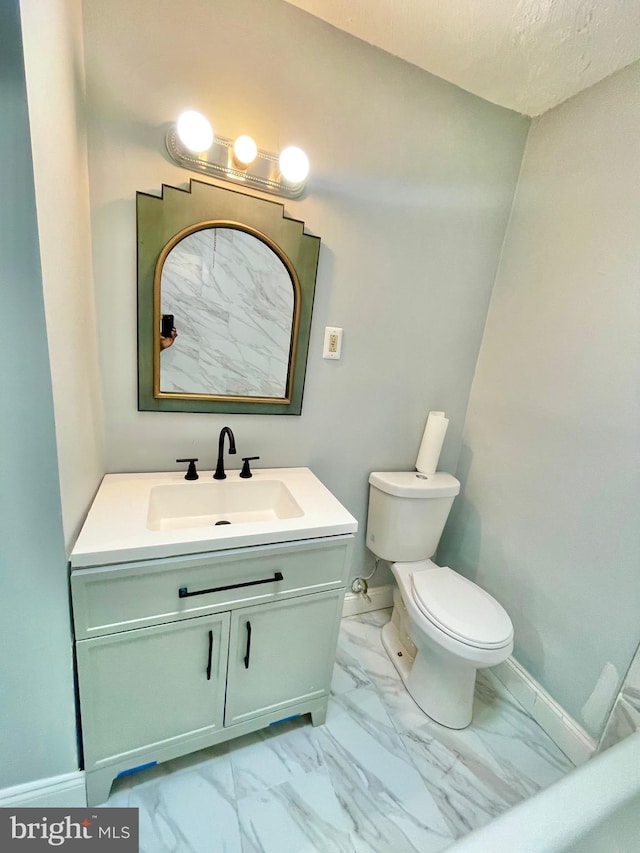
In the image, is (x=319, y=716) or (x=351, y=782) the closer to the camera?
(x=351, y=782)

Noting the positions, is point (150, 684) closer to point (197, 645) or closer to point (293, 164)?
point (197, 645)

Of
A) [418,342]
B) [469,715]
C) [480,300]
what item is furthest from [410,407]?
[469,715]

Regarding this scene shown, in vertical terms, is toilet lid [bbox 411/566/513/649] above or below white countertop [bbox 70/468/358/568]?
below

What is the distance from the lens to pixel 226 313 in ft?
4.16

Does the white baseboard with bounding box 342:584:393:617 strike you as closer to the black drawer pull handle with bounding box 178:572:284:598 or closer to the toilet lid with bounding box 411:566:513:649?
the toilet lid with bounding box 411:566:513:649

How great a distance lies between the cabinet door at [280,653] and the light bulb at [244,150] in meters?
1.40

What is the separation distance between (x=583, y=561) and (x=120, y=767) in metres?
1.65

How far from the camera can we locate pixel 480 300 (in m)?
1.68

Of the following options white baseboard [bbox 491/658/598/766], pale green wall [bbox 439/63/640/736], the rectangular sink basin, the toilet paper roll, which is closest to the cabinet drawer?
the rectangular sink basin

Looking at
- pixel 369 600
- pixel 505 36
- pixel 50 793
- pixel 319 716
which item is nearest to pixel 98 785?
pixel 50 793

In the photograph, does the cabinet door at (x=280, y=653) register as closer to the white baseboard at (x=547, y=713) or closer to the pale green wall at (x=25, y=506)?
the pale green wall at (x=25, y=506)

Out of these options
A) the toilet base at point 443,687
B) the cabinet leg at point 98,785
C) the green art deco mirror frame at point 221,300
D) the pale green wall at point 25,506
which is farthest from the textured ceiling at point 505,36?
the cabinet leg at point 98,785

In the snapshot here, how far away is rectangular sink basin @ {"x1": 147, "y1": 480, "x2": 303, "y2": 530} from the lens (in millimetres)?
1235

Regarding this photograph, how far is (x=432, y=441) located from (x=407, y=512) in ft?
1.17
